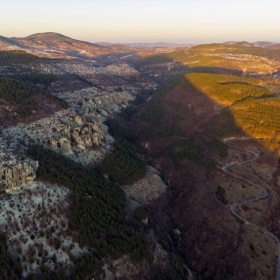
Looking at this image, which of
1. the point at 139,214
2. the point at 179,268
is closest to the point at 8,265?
the point at 139,214

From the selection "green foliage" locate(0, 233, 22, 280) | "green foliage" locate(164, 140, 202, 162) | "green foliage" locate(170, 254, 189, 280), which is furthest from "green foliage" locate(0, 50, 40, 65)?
"green foliage" locate(170, 254, 189, 280)

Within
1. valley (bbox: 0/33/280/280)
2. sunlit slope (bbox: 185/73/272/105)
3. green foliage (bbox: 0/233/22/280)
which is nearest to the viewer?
green foliage (bbox: 0/233/22/280)

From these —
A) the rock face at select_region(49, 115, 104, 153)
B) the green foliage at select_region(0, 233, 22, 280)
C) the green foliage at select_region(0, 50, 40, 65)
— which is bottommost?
the green foliage at select_region(0, 233, 22, 280)

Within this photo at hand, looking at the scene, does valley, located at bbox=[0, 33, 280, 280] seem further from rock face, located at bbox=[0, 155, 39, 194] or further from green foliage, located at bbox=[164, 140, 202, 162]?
green foliage, located at bbox=[164, 140, 202, 162]

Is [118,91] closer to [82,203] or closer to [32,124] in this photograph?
[32,124]

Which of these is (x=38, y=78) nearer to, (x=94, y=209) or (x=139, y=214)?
(x=94, y=209)
